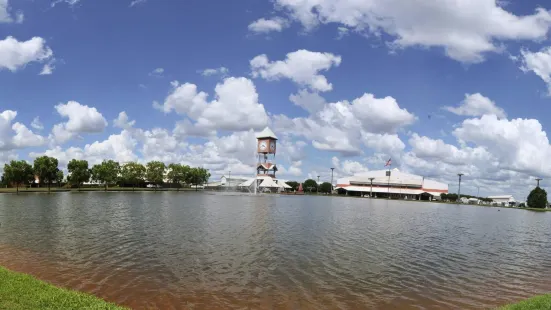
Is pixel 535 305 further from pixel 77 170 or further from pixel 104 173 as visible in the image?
pixel 104 173

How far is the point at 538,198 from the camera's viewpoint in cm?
14838

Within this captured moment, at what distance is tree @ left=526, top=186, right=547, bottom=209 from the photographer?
147875 millimetres

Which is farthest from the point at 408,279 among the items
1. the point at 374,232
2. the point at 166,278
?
the point at 374,232

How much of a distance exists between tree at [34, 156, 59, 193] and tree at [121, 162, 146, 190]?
149 feet

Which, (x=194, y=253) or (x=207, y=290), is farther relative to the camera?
(x=194, y=253)

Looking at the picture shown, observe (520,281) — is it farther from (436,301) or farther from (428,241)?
(428,241)

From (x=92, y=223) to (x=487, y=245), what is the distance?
38842mm

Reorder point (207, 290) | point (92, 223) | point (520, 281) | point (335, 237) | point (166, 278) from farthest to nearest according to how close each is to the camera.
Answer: point (92, 223) < point (335, 237) < point (520, 281) < point (166, 278) < point (207, 290)

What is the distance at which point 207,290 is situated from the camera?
59.6ft

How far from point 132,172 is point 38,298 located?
174 meters

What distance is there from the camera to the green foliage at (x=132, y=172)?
17625 cm

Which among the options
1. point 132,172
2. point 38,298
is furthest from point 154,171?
point 38,298

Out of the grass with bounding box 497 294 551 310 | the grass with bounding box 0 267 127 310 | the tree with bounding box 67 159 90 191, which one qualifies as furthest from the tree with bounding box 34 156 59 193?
the grass with bounding box 497 294 551 310

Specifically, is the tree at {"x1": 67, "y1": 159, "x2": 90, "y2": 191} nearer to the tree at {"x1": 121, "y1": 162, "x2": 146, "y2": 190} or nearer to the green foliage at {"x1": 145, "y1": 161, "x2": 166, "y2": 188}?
the tree at {"x1": 121, "y1": 162, "x2": 146, "y2": 190}
